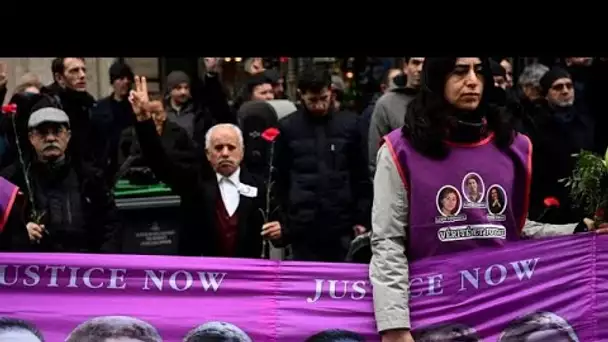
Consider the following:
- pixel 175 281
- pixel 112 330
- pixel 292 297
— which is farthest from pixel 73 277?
pixel 292 297

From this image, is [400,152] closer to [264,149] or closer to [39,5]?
[39,5]

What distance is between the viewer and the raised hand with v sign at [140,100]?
7246mm

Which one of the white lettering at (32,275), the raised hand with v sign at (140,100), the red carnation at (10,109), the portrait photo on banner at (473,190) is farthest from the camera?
the red carnation at (10,109)

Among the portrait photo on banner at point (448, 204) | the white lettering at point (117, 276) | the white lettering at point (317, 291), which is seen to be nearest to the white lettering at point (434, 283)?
the portrait photo on banner at point (448, 204)

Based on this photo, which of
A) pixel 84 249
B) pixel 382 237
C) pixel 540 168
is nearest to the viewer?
pixel 382 237

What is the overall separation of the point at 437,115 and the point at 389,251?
0.59 meters

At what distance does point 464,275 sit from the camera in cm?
526

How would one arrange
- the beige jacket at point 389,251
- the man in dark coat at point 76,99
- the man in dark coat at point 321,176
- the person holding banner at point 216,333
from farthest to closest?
the man in dark coat at point 76,99 → the man in dark coat at point 321,176 → the person holding banner at point 216,333 → the beige jacket at point 389,251

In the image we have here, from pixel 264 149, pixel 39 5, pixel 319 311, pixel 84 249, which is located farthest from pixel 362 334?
pixel 264 149

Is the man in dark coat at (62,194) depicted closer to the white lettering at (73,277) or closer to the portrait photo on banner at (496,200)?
the white lettering at (73,277)

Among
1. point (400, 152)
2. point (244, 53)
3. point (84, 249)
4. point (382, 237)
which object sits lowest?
point (84, 249)

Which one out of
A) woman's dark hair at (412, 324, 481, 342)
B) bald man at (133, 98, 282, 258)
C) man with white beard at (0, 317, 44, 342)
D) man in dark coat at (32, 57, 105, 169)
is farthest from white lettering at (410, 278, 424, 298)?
man in dark coat at (32, 57, 105, 169)

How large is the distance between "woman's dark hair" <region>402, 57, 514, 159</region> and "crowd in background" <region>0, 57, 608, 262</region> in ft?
Answer: 0.46

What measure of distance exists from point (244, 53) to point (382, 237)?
1.08 m
